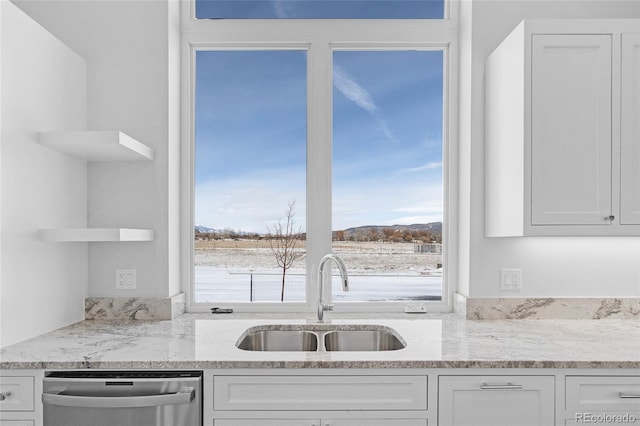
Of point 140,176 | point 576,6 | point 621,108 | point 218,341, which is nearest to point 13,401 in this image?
point 218,341

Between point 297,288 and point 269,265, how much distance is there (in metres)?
0.19

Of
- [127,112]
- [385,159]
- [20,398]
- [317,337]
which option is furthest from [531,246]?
[20,398]

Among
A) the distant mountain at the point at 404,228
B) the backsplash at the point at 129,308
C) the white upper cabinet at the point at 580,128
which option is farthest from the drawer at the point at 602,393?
the backsplash at the point at 129,308

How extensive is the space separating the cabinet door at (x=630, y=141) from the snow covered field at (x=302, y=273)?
0.92 metres

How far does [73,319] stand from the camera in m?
2.32

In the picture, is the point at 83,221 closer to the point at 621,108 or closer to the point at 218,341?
the point at 218,341

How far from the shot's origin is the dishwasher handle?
Answer: 1661 millimetres

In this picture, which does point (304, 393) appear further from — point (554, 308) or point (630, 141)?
point (630, 141)

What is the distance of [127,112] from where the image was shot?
8.06 feet

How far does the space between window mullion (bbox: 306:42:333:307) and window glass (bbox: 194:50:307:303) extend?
1.9 inches

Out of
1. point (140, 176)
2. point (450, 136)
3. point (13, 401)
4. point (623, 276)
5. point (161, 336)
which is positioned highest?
point (450, 136)


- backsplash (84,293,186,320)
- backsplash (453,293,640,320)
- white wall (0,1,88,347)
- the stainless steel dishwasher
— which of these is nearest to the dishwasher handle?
the stainless steel dishwasher

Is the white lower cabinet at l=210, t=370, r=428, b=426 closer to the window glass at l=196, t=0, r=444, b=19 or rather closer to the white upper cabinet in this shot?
the white upper cabinet

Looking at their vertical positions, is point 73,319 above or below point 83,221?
below
